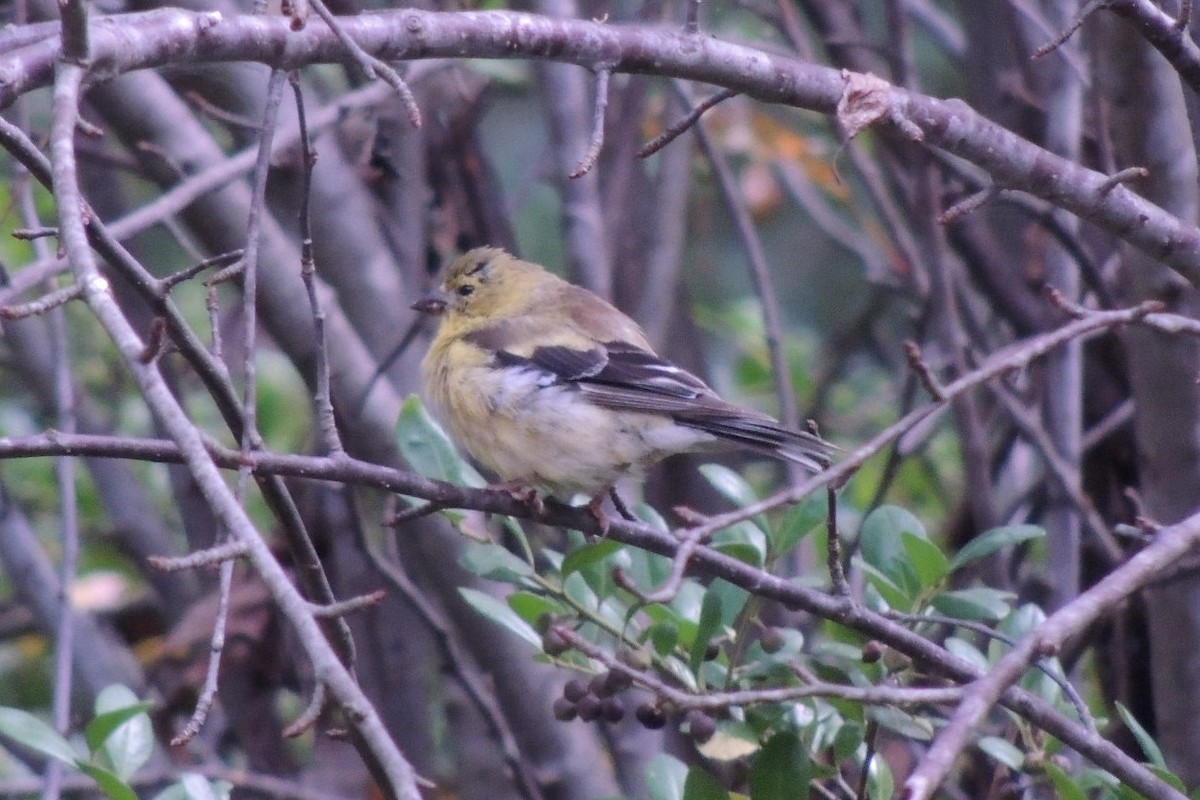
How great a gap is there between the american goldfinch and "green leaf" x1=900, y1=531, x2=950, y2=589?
685 millimetres

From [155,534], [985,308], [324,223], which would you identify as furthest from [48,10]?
[985,308]

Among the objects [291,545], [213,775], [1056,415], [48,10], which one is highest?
[48,10]

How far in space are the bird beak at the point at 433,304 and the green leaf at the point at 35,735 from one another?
2246mm

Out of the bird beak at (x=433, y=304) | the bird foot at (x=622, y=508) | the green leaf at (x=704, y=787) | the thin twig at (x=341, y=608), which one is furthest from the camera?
the bird beak at (x=433, y=304)

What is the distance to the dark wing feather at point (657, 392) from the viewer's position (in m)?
3.64

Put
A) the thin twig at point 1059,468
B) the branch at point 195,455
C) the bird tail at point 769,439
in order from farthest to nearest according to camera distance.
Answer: the thin twig at point 1059,468, the bird tail at point 769,439, the branch at point 195,455

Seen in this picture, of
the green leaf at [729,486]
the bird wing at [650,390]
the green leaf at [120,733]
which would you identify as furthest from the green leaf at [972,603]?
the green leaf at [120,733]

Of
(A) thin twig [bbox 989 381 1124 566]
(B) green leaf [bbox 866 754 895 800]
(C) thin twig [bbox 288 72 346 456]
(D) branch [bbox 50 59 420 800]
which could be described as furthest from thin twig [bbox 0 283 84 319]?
(A) thin twig [bbox 989 381 1124 566]

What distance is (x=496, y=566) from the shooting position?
2.91 m

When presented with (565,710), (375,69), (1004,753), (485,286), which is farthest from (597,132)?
(485,286)

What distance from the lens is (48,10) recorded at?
4.03 metres

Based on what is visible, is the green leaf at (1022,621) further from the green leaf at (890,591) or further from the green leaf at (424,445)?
the green leaf at (424,445)

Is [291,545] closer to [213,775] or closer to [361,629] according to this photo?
[213,775]

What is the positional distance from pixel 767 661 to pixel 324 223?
212cm
